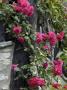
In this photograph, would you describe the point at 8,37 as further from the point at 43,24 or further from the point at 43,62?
the point at 43,24

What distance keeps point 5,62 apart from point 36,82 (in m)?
0.50

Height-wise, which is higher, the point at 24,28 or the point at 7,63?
the point at 24,28

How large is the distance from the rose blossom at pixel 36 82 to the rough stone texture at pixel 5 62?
31 centimetres

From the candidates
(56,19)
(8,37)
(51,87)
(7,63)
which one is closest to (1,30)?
(8,37)

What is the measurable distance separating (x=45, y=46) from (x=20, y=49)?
37 cm

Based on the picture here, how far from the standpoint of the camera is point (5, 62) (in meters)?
4.48

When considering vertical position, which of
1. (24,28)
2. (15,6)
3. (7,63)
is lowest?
(7,63)

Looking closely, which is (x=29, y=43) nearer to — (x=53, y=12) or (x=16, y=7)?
(x=16, y=7)

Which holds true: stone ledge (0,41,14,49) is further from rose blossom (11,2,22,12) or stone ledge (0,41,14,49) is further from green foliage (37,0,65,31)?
green foliage (37,0,65,31)

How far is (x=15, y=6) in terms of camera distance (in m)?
4.68

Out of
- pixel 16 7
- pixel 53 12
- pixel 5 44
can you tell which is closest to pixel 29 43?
pixel 5 44

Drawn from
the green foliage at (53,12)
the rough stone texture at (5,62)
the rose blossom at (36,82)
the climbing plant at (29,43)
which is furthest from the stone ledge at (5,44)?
the green foliage at (53,12)

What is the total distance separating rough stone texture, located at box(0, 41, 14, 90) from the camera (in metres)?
4.45

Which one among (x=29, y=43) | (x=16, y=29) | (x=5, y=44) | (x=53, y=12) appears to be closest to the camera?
(x=5, y=44)
